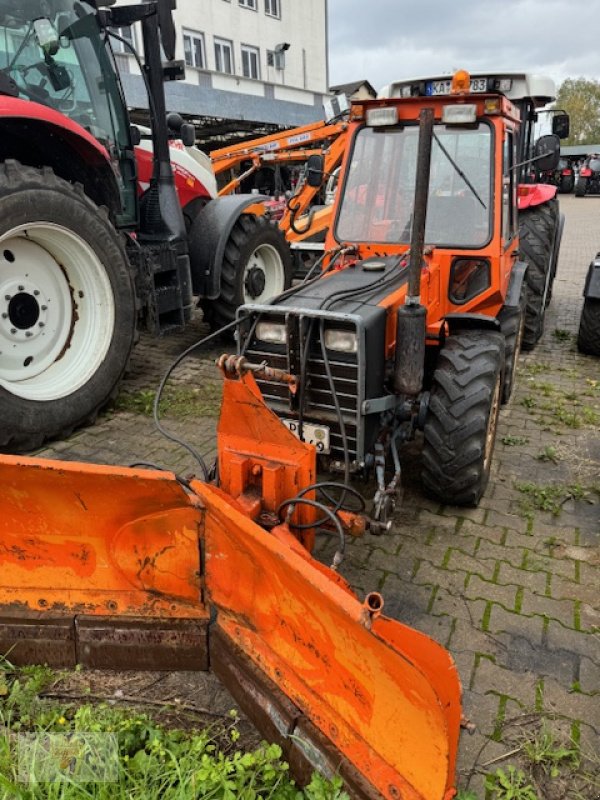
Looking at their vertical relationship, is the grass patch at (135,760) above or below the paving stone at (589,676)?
above

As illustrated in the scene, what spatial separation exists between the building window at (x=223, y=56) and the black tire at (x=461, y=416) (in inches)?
996

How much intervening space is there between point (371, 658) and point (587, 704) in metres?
1.17

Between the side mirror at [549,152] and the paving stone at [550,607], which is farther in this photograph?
the side mirror at [549,152]

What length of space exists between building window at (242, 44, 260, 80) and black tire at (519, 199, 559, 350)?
2321 cm

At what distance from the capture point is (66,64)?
4.54m

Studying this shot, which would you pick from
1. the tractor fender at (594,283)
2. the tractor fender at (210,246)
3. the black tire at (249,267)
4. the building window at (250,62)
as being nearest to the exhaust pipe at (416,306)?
the tractor fender at (210,246)

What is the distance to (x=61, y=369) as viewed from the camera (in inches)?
173

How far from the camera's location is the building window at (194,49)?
912 inches

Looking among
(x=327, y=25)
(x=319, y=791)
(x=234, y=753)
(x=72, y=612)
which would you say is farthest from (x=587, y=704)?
(x=327, y=25)

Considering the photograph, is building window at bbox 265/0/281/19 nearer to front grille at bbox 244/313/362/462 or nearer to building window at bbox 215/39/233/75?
building window at bbox 215/39/233/75

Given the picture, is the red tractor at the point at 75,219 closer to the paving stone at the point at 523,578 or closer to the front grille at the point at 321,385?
the front grille at the point at 321,385

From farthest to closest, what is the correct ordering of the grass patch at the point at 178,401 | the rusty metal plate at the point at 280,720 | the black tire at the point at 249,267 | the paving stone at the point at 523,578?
the black tire at the point at 249,267, the grass patch at the point at 178,401, the paving stone at the point at 523,578, the rusty metal plate at the point at 280,720

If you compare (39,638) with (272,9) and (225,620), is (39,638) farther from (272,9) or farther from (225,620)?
(272,9)

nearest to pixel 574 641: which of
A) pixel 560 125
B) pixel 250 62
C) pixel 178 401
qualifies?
pixel 178 401
